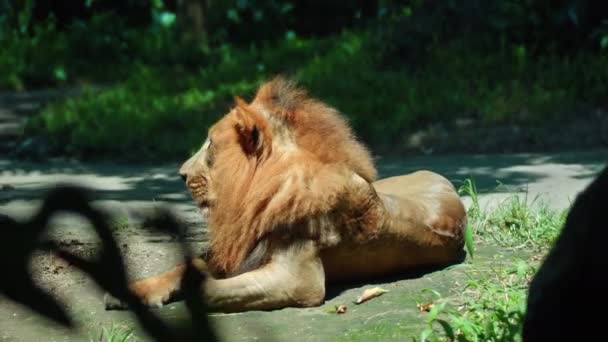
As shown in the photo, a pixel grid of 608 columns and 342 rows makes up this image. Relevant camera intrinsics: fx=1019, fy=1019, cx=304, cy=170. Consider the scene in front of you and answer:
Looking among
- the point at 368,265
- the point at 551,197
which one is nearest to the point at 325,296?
the point at 368,265

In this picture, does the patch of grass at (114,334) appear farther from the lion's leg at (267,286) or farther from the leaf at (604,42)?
the leaf at (604,42)

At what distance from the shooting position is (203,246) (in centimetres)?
517

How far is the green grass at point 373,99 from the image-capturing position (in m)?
9.91

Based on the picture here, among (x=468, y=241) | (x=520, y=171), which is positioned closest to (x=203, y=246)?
(x=468, y=241)

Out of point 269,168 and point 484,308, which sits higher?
point 269,168

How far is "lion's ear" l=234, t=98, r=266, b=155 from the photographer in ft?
14.7

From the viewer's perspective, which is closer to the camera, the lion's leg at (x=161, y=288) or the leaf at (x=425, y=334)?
the leaf at (x=425, y=334)

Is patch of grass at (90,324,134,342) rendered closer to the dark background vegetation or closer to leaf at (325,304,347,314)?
leaf at (325,304,347,314)

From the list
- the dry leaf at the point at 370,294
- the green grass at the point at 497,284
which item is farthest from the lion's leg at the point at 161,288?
the green grass at the point at 497,284

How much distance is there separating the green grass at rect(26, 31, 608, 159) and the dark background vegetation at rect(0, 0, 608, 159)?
0.02m

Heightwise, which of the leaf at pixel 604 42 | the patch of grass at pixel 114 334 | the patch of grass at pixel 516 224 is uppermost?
the patch of grass at pixel 114 334

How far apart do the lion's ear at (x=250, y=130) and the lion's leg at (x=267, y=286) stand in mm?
501

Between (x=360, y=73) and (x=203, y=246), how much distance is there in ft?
20.9

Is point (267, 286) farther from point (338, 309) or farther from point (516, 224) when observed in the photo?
point (516, 224)
